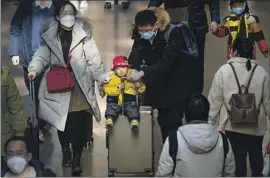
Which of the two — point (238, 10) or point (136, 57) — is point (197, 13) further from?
point (136, 57)

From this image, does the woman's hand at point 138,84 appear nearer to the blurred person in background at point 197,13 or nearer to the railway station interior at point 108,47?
the railway station interior at point 108,47

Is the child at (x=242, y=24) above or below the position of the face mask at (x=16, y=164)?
above

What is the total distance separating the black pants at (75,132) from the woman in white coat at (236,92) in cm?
143

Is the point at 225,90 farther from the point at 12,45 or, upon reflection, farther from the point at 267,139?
the point at 12,45

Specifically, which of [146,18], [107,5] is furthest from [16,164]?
[107,5]

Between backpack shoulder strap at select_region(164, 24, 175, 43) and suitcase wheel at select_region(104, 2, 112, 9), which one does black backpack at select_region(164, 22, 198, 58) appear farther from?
suitcase wheel at select_region(104, 2, 112, 9)

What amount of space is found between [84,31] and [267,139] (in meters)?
2.08

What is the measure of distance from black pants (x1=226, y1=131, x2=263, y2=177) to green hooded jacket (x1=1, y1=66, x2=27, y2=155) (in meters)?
1.84

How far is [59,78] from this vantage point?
8.33 meters

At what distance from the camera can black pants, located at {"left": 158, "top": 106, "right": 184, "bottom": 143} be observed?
27.6 ft

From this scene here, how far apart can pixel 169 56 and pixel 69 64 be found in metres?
0.96

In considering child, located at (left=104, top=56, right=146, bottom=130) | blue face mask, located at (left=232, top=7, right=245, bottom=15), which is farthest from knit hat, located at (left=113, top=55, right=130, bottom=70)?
blue face mask, located at (left=232, top=7, right=245, bottom=15)

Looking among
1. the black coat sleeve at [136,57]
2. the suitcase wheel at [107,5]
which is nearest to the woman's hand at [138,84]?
the black coat sleeve at [136,57]

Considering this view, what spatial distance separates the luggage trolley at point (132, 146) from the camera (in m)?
7.90
